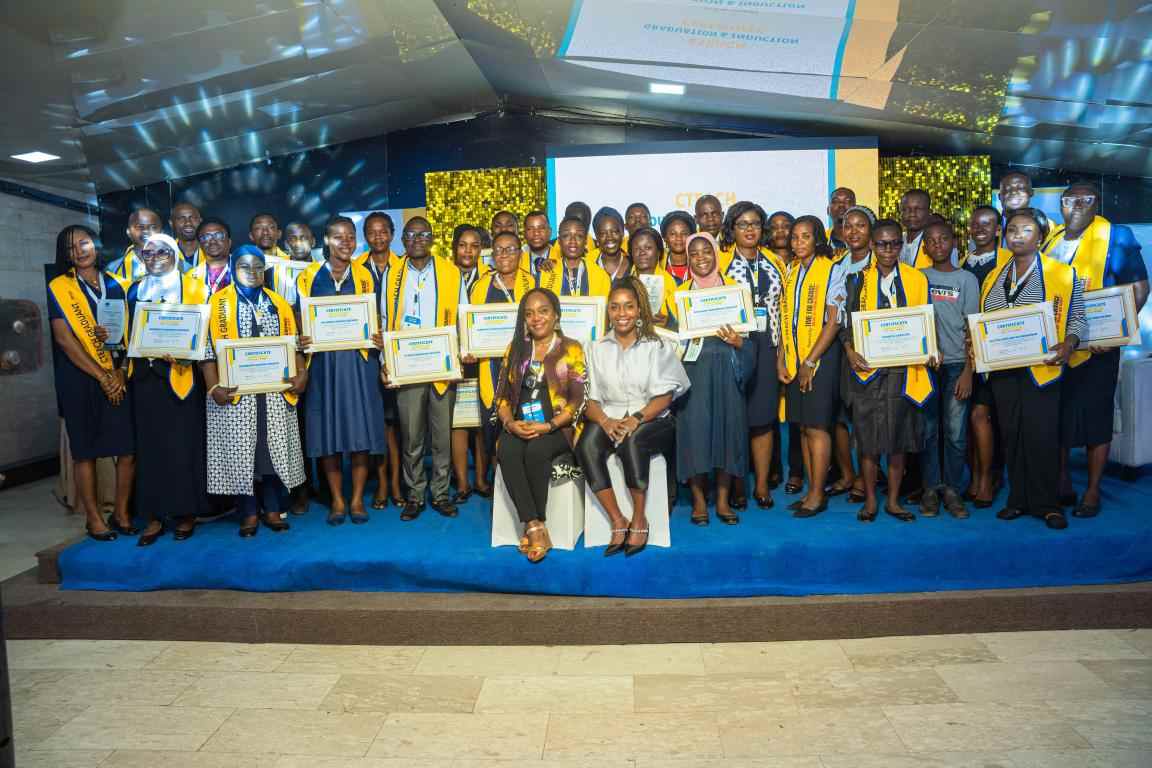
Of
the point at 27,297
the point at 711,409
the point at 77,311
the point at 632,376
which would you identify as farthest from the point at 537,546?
the point at 27,297

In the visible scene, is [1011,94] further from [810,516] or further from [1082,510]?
[810,516]

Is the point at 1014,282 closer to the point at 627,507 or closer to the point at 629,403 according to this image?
the point at 629,403

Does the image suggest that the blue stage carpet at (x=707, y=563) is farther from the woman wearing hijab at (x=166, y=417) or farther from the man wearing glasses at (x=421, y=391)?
the man wearing glasses at (x=421, y=391)

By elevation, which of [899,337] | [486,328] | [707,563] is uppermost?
[486,328]

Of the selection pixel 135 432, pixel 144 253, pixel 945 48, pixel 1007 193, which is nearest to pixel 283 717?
pixel 135 432

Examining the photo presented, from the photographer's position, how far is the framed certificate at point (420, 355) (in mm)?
4355

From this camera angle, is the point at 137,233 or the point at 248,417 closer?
the point at 248,417

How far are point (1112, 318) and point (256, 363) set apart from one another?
4259mm

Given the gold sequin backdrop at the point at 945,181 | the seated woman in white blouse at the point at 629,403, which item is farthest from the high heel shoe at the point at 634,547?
the gold sequin backdrop at the point at 945,181

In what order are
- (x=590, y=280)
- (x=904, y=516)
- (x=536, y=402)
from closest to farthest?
(x=536, y=402) → (x=904, y=516) → (x=590, y=280)

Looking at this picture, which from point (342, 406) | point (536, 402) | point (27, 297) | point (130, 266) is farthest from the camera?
point (27, 297)

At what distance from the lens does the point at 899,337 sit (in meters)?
4.09

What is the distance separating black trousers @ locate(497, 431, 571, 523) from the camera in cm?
387

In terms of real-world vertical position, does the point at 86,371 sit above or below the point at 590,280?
below
